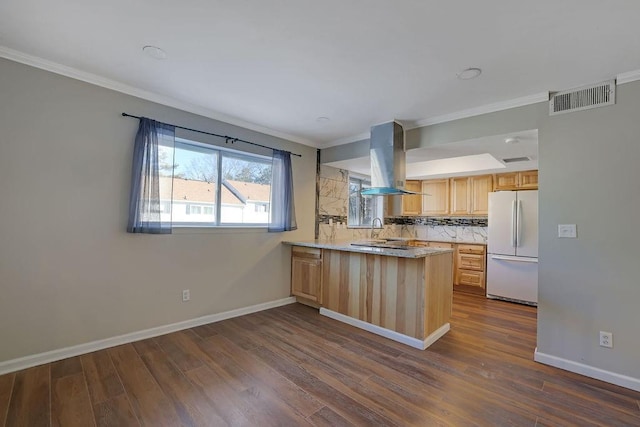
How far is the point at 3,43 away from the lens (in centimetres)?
205

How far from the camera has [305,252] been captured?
3885 millimetres

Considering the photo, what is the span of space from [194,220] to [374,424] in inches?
103

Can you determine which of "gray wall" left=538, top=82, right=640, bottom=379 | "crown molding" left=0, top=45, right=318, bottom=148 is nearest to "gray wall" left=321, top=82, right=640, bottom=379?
"gray wall" left=538, top=82, right=640, bottom=379

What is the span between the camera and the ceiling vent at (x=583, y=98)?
2.26m

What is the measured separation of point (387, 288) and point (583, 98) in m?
2.34

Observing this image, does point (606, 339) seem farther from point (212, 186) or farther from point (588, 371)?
point (212, 186)

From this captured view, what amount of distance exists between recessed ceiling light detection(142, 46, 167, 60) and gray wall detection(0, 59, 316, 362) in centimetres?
80

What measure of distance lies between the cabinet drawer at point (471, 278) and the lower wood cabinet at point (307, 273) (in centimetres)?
274

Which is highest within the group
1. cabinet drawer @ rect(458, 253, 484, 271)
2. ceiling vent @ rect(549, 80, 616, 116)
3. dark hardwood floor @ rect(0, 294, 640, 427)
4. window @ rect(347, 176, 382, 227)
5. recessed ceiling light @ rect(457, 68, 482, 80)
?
recessed ceiling light @ rect(457, 68, 482, 80)

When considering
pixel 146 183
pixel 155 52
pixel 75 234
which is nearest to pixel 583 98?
pixel 155 52

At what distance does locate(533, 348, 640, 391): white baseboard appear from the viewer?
2125 millimetres

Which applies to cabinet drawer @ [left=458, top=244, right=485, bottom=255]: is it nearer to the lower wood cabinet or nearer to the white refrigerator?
the white refrigerator

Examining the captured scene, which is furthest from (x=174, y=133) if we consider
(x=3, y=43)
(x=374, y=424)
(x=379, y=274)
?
(x=374, y=424)

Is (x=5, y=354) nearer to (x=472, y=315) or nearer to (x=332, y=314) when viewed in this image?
(x=332, y=314)
